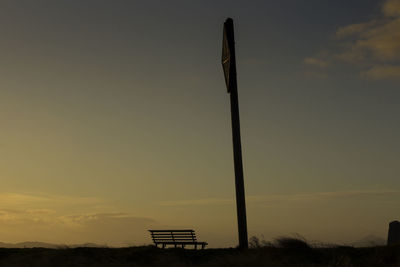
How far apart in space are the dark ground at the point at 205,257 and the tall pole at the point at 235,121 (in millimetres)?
940

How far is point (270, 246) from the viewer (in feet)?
47.2

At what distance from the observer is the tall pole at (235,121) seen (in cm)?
1558

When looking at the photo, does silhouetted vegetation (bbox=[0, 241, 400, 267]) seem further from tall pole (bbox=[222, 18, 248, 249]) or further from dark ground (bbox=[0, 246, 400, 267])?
tall pole (bbox=[222, 18, 248, 249])

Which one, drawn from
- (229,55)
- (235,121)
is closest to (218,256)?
(235,121)

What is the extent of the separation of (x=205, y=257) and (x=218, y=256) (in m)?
0.43

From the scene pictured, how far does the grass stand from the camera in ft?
41.8

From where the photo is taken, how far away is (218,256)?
46.0ft

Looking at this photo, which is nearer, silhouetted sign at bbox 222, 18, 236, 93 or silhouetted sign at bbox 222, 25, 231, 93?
silhouetted sign at bbox 222, 18, 236, 93

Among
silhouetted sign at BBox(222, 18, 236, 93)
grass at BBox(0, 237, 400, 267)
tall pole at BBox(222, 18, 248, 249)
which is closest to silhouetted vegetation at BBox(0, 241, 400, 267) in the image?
grass at BBox(0, 237, 400, 267)

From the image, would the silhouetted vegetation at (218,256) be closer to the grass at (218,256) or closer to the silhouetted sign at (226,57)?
the grass at (218,256)

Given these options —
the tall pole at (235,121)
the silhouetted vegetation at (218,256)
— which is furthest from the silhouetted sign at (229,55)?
the silhouetted vegetation at (218,256)

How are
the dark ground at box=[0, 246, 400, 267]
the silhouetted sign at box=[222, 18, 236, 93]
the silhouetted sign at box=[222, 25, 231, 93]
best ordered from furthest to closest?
the silhouetted sign at box=[222, 25, 231, 93] < the silhouetted sign at box=[222, 18, 236, 93] < the dark ground at box=[0, 246, 400, 267]

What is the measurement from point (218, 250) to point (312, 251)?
2881 millimetres

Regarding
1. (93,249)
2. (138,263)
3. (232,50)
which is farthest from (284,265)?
(232,50)
